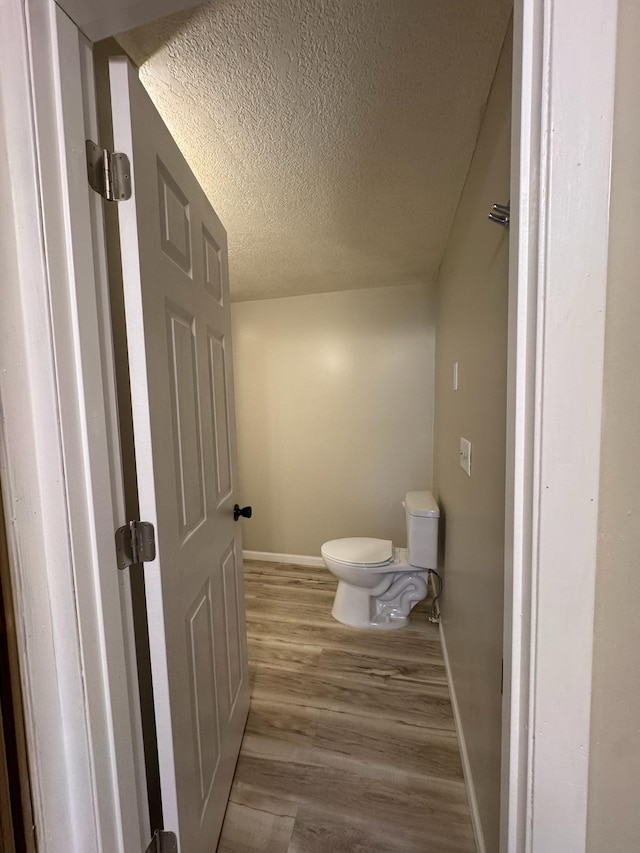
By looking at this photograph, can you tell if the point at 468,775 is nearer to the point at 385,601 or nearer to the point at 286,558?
the point at 385,601

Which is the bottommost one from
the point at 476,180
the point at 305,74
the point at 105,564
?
the point at 105,564

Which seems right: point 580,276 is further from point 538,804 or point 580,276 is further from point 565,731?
point 538,804

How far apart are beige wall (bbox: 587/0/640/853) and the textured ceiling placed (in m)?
A: 0.67

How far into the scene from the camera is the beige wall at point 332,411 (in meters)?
2.48

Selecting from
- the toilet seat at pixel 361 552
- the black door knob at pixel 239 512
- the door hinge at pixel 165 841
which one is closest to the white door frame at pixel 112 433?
the door hinge at pixel 165 841

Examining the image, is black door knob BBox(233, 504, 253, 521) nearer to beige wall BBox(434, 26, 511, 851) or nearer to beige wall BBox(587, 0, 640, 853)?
beige wall BBox(434, 26, 511, 851)

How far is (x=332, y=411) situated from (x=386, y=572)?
125cm

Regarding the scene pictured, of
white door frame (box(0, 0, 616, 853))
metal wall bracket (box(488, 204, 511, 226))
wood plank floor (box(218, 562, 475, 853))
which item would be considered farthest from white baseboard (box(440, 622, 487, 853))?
metal wall bracket (box(488, 204, 511, 226))

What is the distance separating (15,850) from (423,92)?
1877 mm

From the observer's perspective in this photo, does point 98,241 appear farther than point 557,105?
Yes

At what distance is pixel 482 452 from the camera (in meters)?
1.02

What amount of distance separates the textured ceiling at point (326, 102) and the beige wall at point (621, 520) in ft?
2.21

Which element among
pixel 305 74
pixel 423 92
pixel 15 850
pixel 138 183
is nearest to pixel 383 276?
pixel 423 92

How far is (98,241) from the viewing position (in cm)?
63
